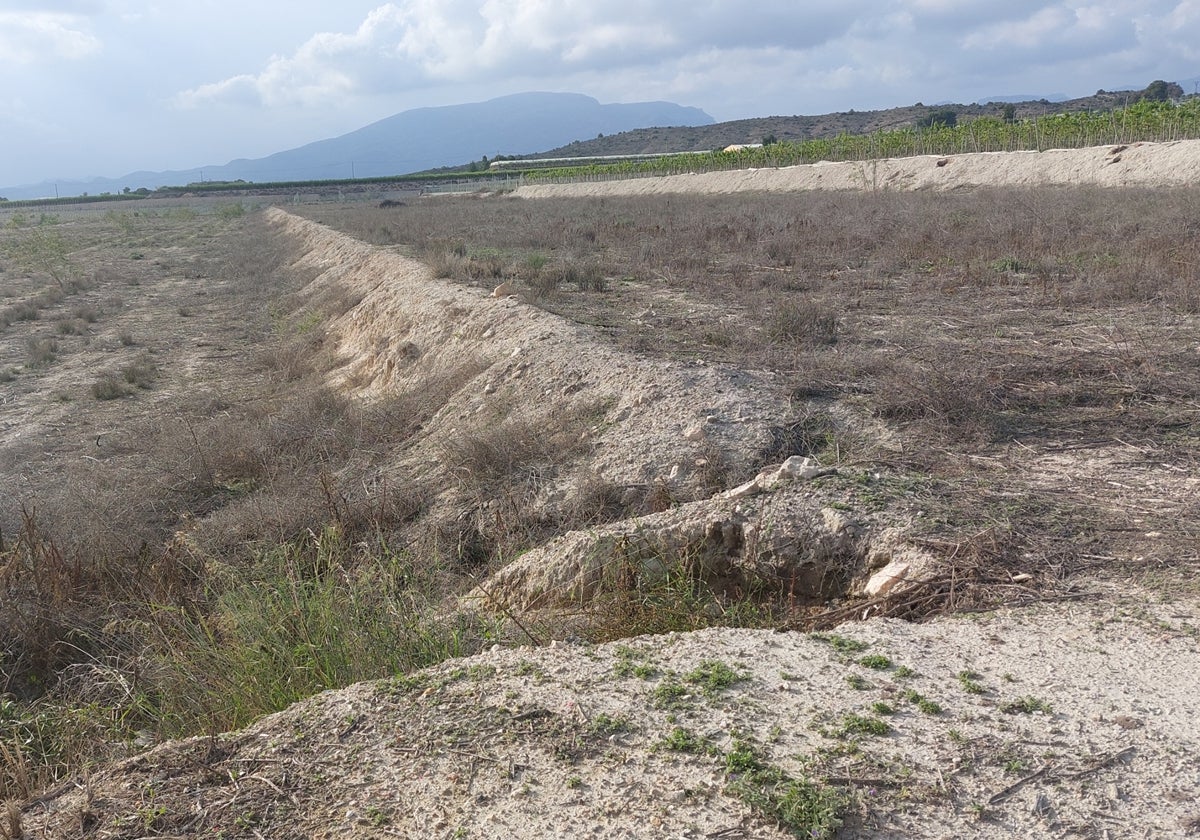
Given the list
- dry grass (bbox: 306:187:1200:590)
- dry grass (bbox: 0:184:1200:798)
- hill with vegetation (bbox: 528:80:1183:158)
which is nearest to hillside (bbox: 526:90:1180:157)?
hill with vegetation (bbox: 528:80:1183:158)

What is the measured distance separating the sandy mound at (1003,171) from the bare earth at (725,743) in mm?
28307

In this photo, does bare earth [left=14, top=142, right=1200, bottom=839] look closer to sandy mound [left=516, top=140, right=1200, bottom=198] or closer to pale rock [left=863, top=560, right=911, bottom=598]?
pale rock [left=863, top=560, right=911, bottom=598]

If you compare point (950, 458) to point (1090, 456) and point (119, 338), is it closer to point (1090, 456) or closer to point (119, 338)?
point (1090, 456)

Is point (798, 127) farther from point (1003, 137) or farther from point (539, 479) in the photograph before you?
point (539, 479)

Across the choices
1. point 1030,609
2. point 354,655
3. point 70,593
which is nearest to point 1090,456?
point 1030,609

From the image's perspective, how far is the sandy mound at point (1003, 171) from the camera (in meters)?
29.7

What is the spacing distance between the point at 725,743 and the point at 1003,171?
38.8 meters

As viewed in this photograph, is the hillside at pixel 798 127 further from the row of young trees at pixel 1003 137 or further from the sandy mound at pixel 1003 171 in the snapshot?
the sandy mound at pixel 1003 171

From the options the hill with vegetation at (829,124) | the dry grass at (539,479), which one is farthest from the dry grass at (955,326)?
the hill with vegetation at (829,124)

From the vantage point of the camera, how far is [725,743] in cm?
299

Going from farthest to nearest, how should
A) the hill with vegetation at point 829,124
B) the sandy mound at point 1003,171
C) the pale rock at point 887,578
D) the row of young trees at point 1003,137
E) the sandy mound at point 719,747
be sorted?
the hill with vegetation at point 829,124 → the row of young trees at point 1003,137 → the sandy mound at point 1003,171 → the pale rock at point 887,578 → the sandy mound at point 719,747

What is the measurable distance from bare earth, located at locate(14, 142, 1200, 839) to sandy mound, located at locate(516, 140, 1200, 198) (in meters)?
28.3

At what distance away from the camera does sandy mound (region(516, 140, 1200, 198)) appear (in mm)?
29672

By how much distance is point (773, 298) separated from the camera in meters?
11.3
